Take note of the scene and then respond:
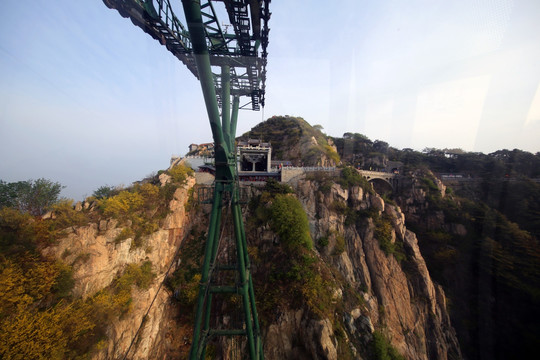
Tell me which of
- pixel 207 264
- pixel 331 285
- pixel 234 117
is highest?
pixel 234 117

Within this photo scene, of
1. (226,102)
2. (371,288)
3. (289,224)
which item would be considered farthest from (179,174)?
(371,288)

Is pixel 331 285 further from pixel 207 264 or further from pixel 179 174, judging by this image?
pixel 179 174

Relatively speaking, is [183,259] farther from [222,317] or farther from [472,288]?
[472,288]

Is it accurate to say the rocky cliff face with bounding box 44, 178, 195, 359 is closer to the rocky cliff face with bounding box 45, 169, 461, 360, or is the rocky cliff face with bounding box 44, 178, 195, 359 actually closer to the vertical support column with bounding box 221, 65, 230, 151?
the rocky cliff face with bounding box 45, 169, 461, 360

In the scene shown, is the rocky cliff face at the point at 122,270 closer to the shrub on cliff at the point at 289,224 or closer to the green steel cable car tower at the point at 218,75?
the green steel cable car tower at the point at 218,75

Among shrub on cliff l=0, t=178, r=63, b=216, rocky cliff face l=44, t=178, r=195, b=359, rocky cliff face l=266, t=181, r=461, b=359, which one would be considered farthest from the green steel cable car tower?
shrub on cliff l=0, t=178, r=63, b=216

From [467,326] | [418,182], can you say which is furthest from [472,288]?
[418,182]

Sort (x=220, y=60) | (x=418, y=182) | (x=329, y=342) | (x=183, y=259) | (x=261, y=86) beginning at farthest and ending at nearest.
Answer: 1. (x=418, y=182)
2. (x=183, y=259)
3. (x=329, y=342)
4. (x=261, y=86)
5. (x=220, y=60)

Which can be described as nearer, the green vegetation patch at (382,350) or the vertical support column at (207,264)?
the vertical support column at (207,264)

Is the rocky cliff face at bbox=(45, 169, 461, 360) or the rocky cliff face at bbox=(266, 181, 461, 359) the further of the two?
the rocky cliff face at bbox=(266, 181, 461, 359)

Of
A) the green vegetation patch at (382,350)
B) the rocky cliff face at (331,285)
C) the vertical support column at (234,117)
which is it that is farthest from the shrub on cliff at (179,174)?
the green vegetation patch at (382,350)

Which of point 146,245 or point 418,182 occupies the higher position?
point 418,182
